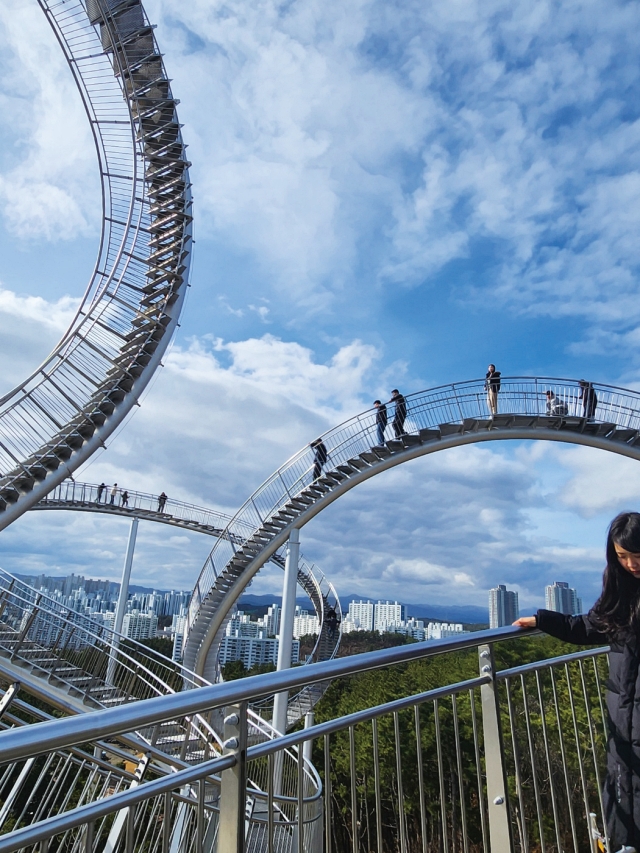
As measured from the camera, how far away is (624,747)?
8.49 ft

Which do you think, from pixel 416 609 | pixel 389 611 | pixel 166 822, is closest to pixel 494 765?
pixel 166 822

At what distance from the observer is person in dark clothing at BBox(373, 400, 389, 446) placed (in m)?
15.7

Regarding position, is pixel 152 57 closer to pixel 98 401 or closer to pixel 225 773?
pixel 98 401

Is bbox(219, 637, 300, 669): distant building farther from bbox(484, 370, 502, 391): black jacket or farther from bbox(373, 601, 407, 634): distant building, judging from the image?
bbox(484, 370, 502, 391): black jacket

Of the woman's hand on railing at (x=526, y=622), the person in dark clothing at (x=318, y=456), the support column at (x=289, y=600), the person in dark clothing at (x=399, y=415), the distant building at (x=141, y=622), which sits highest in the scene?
the person in dark clothing at (x=399, y=415)

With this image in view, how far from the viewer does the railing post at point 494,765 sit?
106 inches

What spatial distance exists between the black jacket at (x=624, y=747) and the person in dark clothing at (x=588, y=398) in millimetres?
13987

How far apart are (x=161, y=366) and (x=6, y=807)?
9452 millimetres

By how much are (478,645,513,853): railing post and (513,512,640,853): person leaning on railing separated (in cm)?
33

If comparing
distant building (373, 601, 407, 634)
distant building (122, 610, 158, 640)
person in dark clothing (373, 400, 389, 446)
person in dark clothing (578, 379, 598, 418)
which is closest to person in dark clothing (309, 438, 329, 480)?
person in dark clothing (373, 400, 389, 446)

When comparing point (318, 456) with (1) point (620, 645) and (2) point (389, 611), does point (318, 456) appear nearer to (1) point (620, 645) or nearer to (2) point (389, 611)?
(1) point (620, 645)

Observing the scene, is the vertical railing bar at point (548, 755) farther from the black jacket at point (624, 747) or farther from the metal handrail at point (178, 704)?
the metal handrail at point (178, 704)

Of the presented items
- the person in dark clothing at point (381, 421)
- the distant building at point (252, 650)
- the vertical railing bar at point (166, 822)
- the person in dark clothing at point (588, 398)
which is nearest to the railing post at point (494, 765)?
the vertical railing bar at point (166, 822)

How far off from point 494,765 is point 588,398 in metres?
14.3
